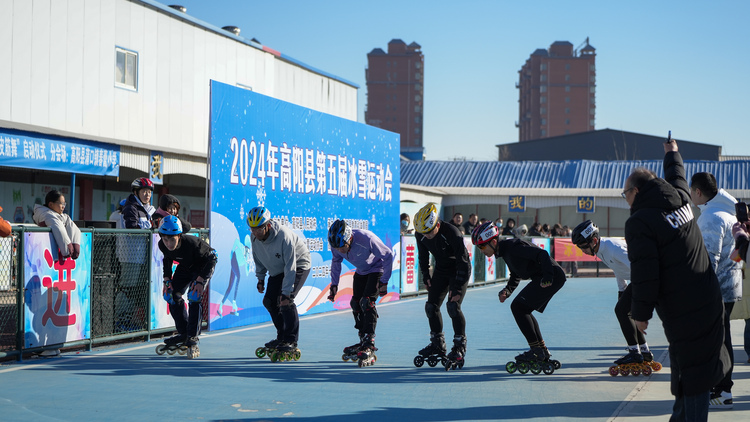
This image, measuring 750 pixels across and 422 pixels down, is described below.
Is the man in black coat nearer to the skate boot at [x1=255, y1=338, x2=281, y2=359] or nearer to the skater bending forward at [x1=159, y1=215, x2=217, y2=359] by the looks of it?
the skate boot at [x1=255, y1=338, x2=281, y2=359]

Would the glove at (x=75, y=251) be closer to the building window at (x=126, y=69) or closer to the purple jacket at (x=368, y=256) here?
the purple jacket at (x=368, y=256)

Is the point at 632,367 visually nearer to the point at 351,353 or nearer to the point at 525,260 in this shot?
the point at 525,260

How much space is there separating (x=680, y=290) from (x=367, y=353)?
15.8 ft

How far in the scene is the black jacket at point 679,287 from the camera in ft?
16.6

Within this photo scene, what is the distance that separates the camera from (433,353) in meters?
9.24

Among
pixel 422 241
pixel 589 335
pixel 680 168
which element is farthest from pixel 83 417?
pixel 589 335

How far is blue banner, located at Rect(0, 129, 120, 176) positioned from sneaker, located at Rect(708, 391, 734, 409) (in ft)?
44.1

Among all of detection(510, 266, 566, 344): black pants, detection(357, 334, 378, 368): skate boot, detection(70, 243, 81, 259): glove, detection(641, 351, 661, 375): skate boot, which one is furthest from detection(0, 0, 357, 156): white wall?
detection(641, 351, 661, 375): skate boot

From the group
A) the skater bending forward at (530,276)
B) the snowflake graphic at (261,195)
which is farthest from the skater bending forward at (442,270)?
the snowflake graphic at (261,195)

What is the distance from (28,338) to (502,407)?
18.0 ft

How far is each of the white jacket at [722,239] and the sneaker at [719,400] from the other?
4.09 ft

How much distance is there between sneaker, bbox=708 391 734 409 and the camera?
687cm

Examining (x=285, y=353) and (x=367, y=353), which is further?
(x=285, y=353)

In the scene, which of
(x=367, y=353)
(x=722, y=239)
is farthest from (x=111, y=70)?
(x=722, y=239)
